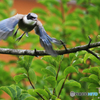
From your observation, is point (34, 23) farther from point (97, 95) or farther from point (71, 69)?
point (97, 95)

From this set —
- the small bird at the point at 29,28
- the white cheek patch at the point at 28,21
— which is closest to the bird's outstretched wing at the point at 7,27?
the small bird at the point at 29,28

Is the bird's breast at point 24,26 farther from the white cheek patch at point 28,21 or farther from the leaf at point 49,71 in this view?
the leaf at point 49,71

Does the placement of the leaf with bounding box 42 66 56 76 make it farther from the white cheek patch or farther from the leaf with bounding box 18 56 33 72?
the white cheek patch

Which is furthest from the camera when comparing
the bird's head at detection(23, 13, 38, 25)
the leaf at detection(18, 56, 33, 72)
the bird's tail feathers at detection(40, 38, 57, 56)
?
the bird's head at detection(23, 13, 38, 25)

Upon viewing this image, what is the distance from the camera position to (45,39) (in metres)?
0.84

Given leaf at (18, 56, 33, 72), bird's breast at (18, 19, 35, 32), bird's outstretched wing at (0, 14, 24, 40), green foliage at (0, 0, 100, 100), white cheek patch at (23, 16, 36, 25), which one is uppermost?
bird's outstretched wing at (0, 14, 24, 40)

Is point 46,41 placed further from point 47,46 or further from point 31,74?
point 31,74

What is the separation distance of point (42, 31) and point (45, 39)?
7 centimetres

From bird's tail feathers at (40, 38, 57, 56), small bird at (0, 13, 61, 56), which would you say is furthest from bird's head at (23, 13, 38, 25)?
bird's tail feathers at (40, 38, 57, 56)

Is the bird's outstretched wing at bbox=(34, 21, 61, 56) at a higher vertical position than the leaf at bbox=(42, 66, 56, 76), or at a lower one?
higher

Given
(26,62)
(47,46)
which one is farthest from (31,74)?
(47,46)

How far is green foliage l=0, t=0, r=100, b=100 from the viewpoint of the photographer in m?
0.82

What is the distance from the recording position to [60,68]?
3.85ft

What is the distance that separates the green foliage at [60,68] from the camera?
816 mm
